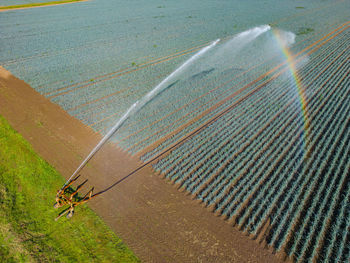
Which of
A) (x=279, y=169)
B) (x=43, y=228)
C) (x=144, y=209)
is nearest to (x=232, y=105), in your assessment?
(x=279, y=169)

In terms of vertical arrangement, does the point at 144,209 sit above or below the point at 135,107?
below

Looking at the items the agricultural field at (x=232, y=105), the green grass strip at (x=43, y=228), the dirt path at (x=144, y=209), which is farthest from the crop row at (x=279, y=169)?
the green grass strip at (x=43, y=228)

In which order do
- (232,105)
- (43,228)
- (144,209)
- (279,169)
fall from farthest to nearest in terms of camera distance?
1. (232,105)
2. (279,169)
3. (144,209)
4. (43,228)

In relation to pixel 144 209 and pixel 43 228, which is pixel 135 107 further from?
pixel 43 228

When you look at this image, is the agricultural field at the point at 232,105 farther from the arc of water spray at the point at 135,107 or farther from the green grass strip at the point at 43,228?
the green grass strip at the point at 43,228

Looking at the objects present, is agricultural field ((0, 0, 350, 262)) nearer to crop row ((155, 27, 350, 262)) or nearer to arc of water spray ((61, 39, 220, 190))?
crop row ((155, 27, 350, 262))

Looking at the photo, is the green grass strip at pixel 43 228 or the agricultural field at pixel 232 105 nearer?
the green grass strip at pixel 43 228

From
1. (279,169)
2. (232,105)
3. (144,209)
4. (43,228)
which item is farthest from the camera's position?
(232,105)
